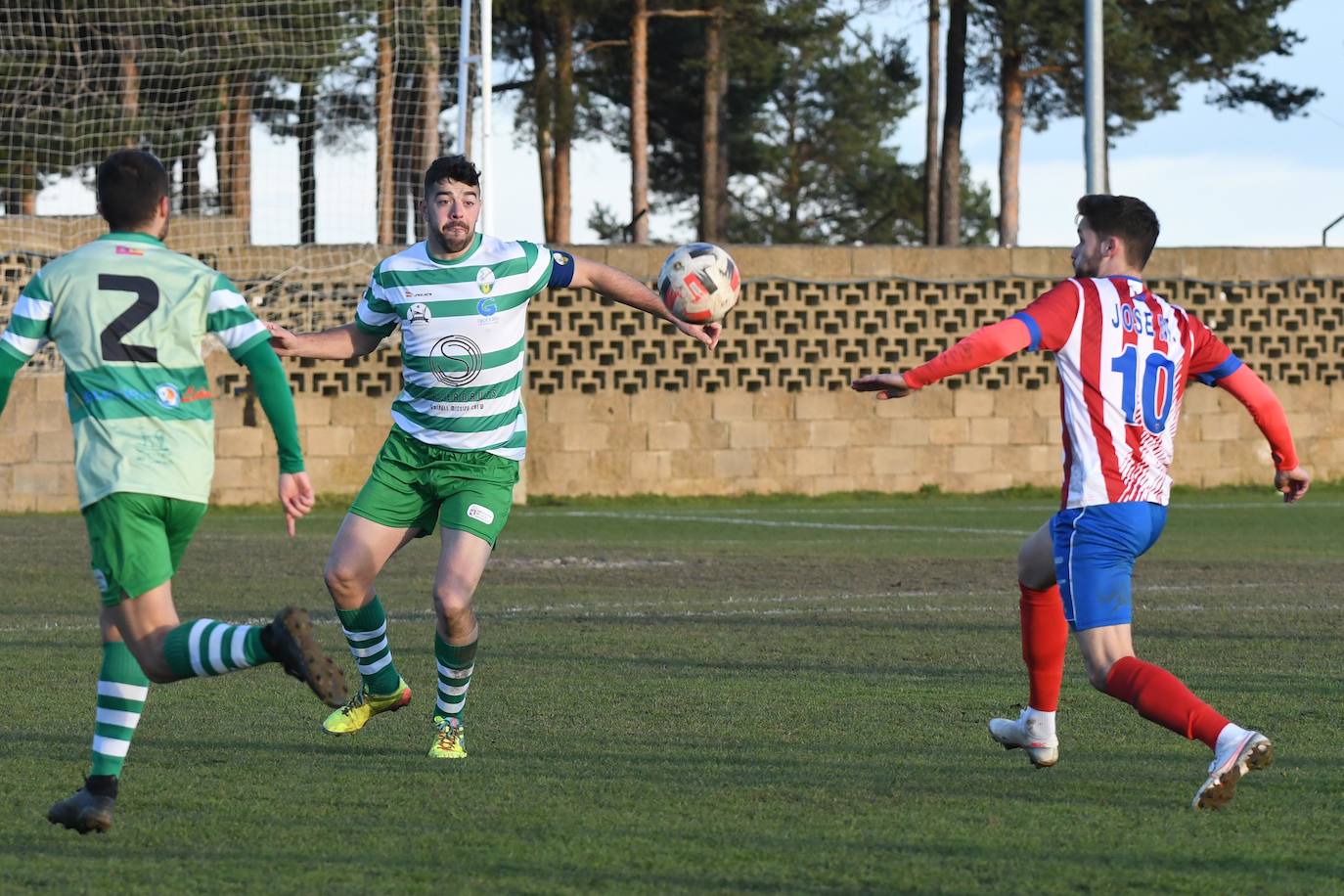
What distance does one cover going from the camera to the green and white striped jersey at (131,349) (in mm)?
5031

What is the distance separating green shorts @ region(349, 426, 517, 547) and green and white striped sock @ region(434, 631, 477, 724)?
0.39m

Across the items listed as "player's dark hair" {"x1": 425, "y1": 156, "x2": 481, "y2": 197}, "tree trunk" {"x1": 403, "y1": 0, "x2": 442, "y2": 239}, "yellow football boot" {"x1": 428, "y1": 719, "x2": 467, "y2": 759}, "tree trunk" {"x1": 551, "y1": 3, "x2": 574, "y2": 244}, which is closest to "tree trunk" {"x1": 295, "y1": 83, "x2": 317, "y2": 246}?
"tree trunk" {"x1": 403, "y1": 0, "x2": 442, "y2": 239}

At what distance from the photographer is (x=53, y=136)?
2062 cm

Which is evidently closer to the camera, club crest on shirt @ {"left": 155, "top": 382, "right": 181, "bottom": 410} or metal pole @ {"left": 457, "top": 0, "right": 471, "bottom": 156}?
club crest on shirt @ {"left": 155, "top": 382, "right": 181, "bottom": 410}

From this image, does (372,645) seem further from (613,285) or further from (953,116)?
(953,116)

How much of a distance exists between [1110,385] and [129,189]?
2.80 meters

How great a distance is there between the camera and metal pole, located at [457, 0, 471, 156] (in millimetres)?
19688

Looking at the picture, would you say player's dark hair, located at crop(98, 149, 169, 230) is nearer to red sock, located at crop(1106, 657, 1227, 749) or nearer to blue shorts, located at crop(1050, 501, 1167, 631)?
blue shorts, located at crop(1050, 501, 1167, 631)

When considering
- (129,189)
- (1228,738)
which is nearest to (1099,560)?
(1228,738)

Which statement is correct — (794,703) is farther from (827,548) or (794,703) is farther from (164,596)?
(827,548)

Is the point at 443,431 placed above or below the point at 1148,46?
below

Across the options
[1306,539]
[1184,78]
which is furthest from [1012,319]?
[1184,78]

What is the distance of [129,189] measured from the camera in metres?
5.16

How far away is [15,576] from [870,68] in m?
42.0
